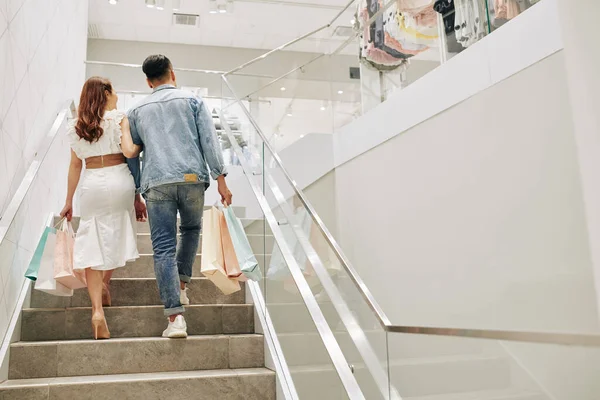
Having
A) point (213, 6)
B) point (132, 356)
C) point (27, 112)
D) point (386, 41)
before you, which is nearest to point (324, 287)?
point (132, 356)

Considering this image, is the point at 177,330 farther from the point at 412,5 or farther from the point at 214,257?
the point at 412,5

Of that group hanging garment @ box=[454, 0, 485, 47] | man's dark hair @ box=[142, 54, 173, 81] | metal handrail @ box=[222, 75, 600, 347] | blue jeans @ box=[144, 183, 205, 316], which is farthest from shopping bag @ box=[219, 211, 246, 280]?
hanging garment @ box=[454, 0, 485, 47]

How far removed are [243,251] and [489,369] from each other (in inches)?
74.6

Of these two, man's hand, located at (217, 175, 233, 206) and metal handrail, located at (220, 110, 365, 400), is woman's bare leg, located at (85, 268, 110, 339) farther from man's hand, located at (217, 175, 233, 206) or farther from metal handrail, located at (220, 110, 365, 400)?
metal handrail, located at (220, 110, 365, 400)

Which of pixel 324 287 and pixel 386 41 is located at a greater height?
pixel 386 41

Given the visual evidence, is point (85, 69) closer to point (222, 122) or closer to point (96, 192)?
point (222, 122)

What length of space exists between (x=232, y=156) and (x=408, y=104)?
1851 millimetres

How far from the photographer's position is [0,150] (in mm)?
2807

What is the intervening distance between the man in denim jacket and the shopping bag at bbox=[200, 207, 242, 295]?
0.15 m

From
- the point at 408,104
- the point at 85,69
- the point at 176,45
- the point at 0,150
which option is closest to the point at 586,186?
the point at 408,104

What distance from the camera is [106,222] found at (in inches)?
128

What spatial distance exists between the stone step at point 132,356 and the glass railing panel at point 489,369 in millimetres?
1533

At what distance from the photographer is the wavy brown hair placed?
10.8 ft

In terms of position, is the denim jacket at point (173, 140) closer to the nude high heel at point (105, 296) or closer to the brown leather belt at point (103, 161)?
the brown leather belt at point (103, 161)
